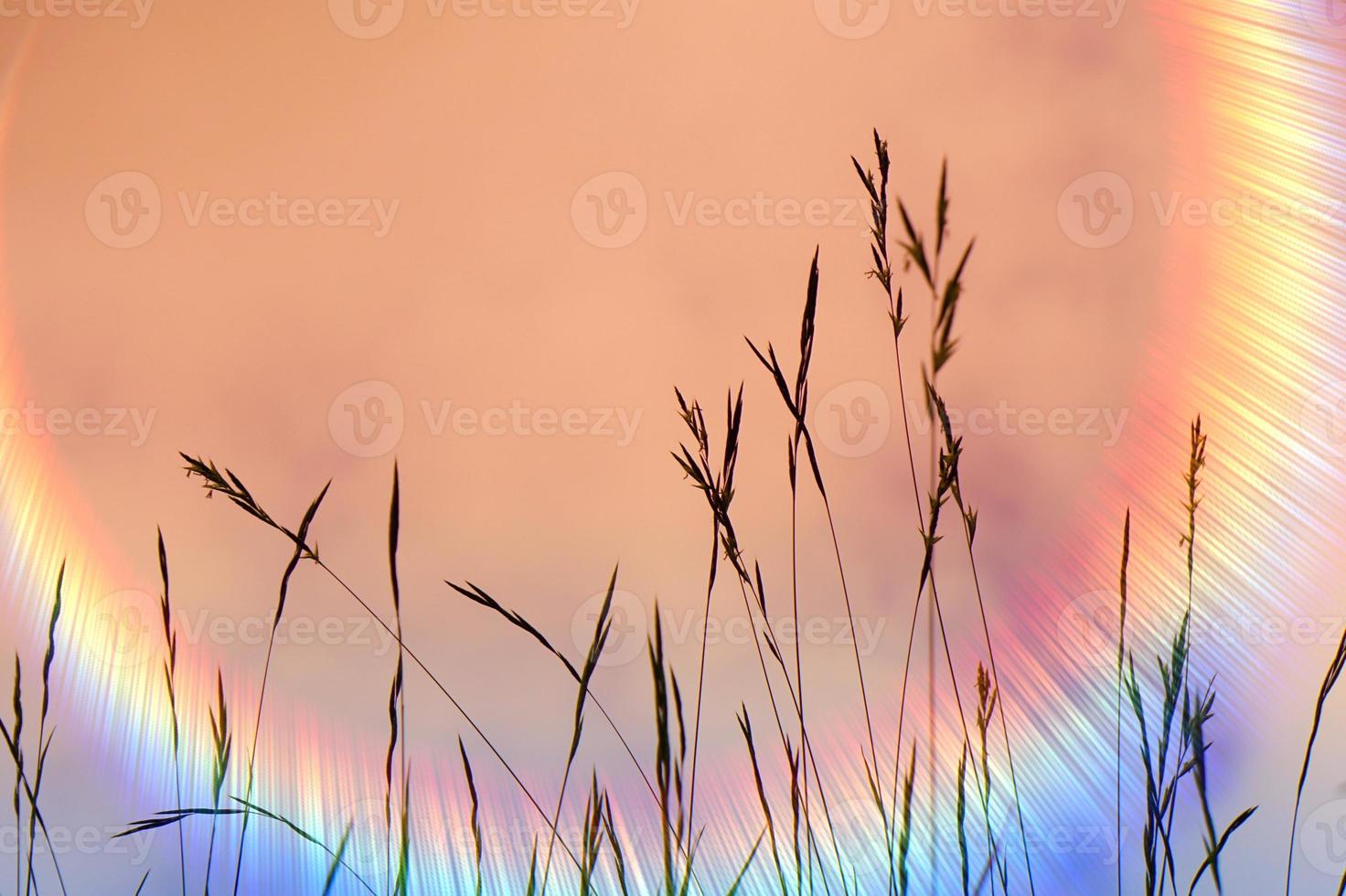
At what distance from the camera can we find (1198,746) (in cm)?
76

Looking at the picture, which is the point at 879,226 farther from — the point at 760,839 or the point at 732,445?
the point at 760,839

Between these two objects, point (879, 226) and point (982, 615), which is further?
point (982, 615)

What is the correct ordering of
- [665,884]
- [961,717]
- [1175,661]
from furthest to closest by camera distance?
1. [961,717]
2. [1175,661]
3. [665,884]

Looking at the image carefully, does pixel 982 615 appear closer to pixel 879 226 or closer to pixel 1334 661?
pixel 1334 661

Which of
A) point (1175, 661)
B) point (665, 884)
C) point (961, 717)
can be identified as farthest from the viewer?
point (961, 717)

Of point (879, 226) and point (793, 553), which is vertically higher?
point (879, 226)

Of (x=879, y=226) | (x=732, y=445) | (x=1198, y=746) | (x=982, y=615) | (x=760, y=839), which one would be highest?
(x=879, y=226)

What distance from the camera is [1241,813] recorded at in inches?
29.8

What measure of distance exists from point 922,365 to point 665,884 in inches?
18.7

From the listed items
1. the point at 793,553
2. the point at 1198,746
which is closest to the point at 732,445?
the point at 793,553

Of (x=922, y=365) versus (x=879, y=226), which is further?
(x=879, y=226)

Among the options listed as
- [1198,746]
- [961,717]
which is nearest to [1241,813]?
[1198,746]

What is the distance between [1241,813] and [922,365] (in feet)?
1.59

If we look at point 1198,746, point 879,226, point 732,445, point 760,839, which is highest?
point 879,226
